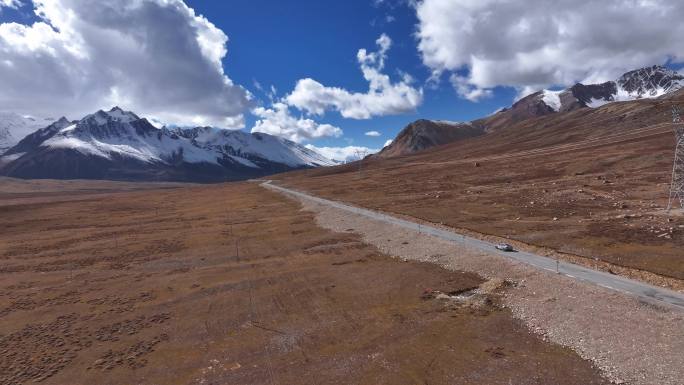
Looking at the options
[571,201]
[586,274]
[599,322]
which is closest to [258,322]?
[599,322]

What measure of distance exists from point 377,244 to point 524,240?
19700 millimetres

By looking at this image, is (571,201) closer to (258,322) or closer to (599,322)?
(599,322)

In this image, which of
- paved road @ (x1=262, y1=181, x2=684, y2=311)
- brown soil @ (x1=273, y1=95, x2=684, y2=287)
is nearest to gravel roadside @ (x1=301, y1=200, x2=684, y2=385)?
paved road @ (x1=262, y1=181, x2=684, y2=311)

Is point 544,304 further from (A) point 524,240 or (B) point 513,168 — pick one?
(B) point 513,168

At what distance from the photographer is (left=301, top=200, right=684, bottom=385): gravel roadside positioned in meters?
25.2

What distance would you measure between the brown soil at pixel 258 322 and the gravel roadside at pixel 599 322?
5.03 ft

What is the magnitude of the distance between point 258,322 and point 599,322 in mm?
25863

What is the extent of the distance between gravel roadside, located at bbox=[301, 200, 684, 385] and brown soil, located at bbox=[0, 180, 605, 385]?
153 centimetres

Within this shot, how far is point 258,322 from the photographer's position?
35188mm

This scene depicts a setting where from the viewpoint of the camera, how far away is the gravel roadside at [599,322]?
25.2 meters

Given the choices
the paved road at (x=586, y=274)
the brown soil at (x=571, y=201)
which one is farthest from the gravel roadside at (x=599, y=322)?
the brown soil at (x=571, y=201)

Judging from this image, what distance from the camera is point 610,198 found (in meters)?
79.1

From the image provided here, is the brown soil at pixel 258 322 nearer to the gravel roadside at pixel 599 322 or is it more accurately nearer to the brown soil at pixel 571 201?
the gravel roadside at pixel 599 322

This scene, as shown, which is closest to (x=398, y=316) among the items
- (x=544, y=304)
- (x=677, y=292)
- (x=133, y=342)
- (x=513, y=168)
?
(x=544, y=304)
